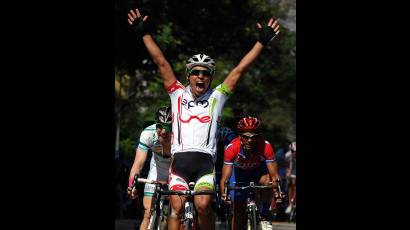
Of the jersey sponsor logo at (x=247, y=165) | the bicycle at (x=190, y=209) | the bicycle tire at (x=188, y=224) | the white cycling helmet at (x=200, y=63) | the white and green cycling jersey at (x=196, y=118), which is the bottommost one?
the bicycle tire at (x=188, y=224)

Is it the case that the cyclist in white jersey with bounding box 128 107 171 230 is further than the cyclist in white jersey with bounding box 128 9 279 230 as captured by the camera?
Yes

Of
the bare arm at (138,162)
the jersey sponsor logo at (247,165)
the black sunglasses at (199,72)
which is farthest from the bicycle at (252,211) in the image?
the black sunglasses at (199,72)

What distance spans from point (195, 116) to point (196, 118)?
0.09 feet

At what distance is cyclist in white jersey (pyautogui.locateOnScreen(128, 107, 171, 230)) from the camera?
12391 millimetres

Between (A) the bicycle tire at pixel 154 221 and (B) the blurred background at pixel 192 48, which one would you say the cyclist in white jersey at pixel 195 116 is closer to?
(A) the bicycle tire at pixel 154 221

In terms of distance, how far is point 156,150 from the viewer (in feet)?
44.3

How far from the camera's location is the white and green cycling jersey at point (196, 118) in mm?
10766

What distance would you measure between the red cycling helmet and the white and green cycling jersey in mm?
1585

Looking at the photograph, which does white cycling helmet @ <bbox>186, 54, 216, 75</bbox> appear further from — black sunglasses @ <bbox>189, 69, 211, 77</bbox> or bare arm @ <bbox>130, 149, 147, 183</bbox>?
bare arm @ <bbox>130, 149, 147, 183</bbox>

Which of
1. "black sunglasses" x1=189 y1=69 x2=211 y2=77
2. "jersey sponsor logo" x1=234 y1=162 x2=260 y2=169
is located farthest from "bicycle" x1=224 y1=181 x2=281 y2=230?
"black sunglasses" x1=189 y1=69 x2=211 y2=77

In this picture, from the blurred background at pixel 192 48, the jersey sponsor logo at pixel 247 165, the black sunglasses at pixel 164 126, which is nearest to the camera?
the black sunglasses at pixel 164 126

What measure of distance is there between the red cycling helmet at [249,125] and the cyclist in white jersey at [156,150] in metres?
0.93

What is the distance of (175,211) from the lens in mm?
10555
